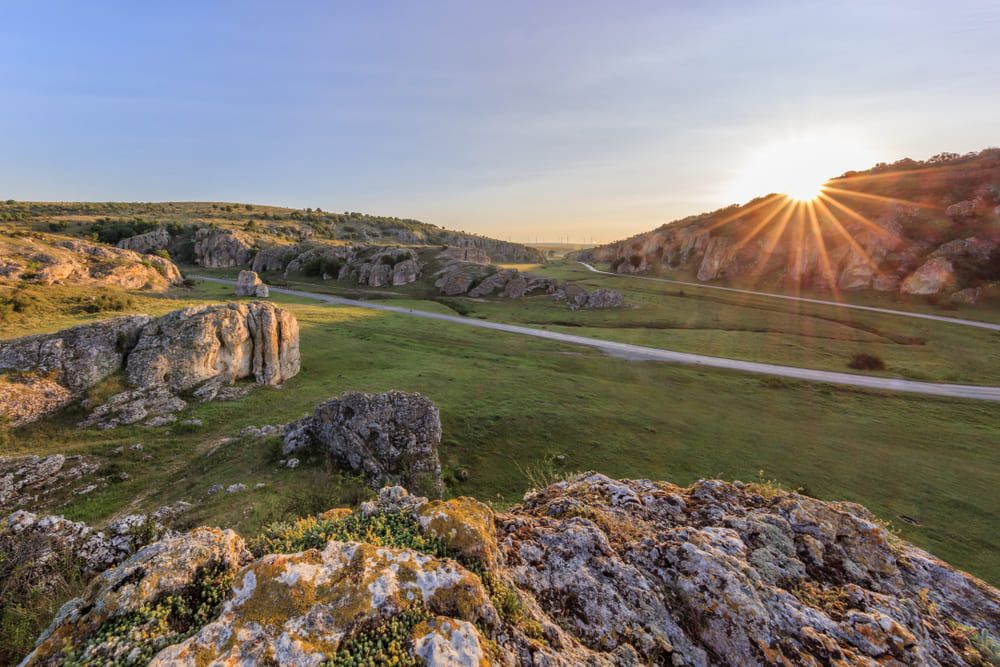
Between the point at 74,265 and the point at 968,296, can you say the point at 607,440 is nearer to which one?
the point at 74,265

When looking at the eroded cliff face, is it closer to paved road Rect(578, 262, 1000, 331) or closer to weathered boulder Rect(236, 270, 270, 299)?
paved road Rect(578, 262, 1000, 331)

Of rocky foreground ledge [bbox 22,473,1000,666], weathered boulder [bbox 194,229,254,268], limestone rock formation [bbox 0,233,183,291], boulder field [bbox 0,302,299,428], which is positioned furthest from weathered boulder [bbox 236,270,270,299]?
rocky foreground ledge [bbox 22,473,1000,666]

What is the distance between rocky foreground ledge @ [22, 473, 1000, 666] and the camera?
4.68 m

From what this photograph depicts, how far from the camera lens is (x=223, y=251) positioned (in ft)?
366

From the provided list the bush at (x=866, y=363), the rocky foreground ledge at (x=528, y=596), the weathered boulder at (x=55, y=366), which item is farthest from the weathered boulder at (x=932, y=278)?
the weathered boulder at (x=55, y=366)

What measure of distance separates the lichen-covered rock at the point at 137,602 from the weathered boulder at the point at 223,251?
127745mm

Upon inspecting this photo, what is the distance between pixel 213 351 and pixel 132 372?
14.3ft

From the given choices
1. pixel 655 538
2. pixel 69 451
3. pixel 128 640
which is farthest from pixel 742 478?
pixel 69 451

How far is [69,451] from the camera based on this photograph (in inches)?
711

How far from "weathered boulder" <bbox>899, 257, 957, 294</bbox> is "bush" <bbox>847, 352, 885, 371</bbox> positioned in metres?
47.2

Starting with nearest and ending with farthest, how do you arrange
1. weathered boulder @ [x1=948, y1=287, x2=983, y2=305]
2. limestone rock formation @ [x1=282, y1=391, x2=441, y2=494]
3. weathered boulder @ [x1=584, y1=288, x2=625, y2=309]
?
limestone rock formation @ [x1=282, y1=391, x2=441, y2=494] < weathered boulder @ [x1=948, y1=287, x2=983, y2=305] < weathered boulder @ [x1=584, y1=288, x2=625, y2=309]

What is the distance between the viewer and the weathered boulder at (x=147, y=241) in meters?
108

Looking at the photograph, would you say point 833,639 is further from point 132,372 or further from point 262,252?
point 262,252

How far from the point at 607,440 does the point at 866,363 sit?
114 ft
